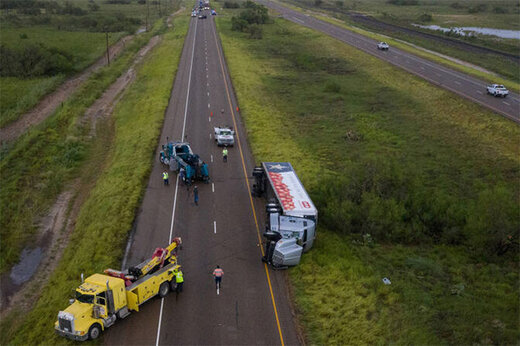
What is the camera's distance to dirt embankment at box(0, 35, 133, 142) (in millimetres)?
50831

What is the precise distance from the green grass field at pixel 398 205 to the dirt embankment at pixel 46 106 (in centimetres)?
2418

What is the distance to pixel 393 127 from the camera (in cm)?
5072

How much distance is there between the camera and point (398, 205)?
98.7 feet

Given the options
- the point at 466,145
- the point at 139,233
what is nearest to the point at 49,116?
the point at 139,233

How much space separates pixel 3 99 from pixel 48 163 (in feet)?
87.0

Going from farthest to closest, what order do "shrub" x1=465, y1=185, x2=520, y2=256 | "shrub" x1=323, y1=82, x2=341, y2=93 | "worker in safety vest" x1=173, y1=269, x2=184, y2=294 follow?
1. "shrub" x1=323, y1=82, x2=341, y2=93
2. "shrub" x1=465, y1=185, x2=520, y2=256
3. "worker in safety vest" x1=173, y1=269, x2=184, y2=294

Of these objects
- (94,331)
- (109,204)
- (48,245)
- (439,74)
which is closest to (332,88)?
(439,74)

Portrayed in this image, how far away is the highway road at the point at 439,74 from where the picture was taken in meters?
55.2

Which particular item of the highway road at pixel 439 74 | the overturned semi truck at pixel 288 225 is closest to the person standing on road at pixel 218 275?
the overturned semi truck at pixel 288 225

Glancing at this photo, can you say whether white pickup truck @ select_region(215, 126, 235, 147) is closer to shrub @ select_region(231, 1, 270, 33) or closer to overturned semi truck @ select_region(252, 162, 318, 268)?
overturned semi truck @ select_region(252, 162, 318, 268)

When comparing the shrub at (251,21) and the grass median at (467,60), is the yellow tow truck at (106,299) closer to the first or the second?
the grass median at (467,60)

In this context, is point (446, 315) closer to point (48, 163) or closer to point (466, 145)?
point (466, 145)

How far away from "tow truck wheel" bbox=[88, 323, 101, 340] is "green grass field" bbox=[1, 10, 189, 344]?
1573 mm

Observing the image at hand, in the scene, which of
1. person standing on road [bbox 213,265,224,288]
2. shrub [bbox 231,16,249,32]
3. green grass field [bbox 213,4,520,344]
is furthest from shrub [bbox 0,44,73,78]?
person standing on road [bbox 213,265,224,288]
